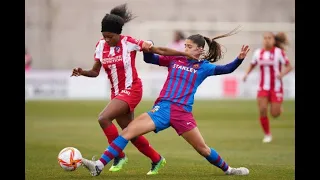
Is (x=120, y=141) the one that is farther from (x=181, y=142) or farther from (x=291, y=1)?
(x=291, y=1)

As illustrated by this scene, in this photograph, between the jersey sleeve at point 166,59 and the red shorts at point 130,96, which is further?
the red shorts at point 130,96

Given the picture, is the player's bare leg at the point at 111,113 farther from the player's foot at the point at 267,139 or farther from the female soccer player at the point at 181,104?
the player's foot at the point at 267,139

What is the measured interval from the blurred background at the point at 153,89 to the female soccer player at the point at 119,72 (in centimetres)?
68

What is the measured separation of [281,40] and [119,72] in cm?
689

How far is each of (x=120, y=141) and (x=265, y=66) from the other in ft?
24.9

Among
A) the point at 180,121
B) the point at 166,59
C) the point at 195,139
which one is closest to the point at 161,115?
the point at 180,121

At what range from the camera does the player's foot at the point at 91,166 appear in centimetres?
899

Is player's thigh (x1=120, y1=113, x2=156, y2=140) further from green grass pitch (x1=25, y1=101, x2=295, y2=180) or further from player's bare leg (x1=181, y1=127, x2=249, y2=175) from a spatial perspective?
green grass pitch (x1=25, y1=101, x2=295, y2=180)

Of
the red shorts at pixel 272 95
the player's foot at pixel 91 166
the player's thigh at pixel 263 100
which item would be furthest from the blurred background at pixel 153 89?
the red shorts at pixel 272 95

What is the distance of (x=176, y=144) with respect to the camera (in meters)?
15.1

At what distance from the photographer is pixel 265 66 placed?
1608 centimetres

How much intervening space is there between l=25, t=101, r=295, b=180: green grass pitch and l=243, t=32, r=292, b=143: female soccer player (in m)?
0.67

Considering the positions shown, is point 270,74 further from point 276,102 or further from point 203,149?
point 203,149

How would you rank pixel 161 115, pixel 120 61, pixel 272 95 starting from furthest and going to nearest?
pixel 272 95 < pixel 120 61 < pixel 161 115
